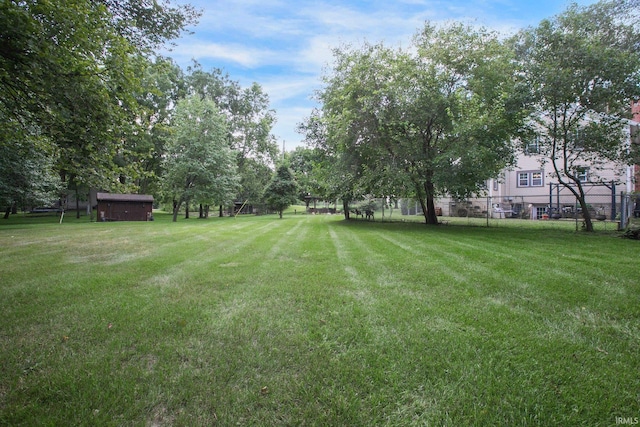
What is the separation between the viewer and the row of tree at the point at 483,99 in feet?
32.6

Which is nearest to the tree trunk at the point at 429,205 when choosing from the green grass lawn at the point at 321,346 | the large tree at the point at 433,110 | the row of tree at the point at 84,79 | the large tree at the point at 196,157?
the large tree at the point at 433,110

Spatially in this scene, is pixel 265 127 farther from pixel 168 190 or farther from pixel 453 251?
pixel 453 251

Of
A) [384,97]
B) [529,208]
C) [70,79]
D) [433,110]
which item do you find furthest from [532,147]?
[70,79]

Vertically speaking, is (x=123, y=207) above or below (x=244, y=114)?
below

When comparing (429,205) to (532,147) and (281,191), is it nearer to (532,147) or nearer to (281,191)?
(532,147)

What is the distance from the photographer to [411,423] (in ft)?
5.65

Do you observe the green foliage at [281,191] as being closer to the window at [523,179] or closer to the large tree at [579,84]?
the large tree at [579,84]

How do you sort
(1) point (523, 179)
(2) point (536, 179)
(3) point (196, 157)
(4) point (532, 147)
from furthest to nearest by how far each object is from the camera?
(1) point (523, 179), (2) point (536, 179), (3) point (196, 157), (4) point (532, 147)

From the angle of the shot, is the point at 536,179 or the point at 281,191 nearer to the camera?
the point at 536,179

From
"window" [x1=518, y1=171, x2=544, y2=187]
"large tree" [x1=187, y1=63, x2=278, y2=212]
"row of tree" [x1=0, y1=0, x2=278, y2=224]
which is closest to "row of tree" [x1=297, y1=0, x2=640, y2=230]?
"row of tree" [x1=0, y1=0, x2=278, y2=224]

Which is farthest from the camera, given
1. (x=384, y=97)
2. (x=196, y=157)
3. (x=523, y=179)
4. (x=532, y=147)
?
(x=523, y=179)

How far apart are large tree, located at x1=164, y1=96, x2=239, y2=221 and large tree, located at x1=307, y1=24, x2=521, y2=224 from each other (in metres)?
11.9

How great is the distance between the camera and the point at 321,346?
102 inches

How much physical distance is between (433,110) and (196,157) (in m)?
17.0
